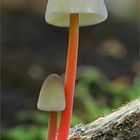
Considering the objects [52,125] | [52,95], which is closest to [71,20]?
[52,95]

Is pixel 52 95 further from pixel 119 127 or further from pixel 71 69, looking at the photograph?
pixel 119 127

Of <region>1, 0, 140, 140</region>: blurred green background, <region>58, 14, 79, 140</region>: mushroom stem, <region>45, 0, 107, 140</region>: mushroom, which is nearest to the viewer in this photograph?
<region>45, 0, 107, 140</region>: mushroom

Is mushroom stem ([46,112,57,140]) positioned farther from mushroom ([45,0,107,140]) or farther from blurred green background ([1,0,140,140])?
blurred green background ([1,0,140,140])

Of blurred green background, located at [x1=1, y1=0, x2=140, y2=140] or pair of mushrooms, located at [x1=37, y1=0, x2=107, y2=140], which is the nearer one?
pair of mushrooms, located at [x1=37, y1=0, x2=107, y2=140]

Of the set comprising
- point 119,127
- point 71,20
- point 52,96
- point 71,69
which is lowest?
point 119,127

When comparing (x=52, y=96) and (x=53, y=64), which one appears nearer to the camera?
(x=52, y=96)

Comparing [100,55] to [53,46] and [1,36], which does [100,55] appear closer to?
[53,46]

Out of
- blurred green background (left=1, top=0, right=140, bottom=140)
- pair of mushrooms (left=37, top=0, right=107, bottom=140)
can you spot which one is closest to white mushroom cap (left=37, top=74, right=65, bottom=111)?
pair of mushrooms (left=37, top=0, right=107, bottom=140)
